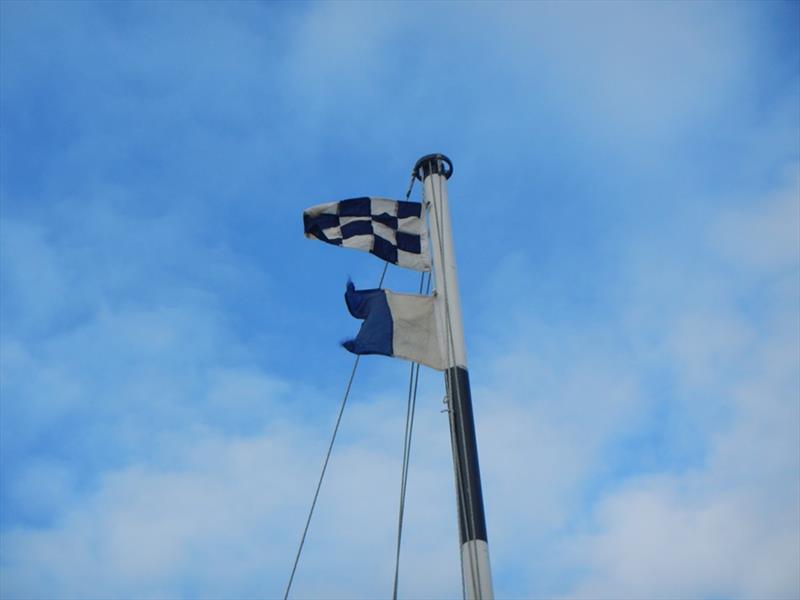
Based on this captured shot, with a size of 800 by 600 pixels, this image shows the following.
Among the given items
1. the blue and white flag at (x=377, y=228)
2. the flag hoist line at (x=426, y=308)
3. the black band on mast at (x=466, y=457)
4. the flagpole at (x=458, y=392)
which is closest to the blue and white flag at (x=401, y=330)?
the flag hoist line at (x=426, y=308)

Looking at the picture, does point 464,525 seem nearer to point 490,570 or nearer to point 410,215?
point 490,570

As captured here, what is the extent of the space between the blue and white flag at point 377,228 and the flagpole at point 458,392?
517 millimetres

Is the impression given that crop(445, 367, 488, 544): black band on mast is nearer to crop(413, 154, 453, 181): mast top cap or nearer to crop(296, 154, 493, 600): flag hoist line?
crop(296, 154, 493, 600): flag hoist line

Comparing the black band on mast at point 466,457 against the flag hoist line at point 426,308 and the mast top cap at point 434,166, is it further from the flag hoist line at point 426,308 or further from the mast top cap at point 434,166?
the mast top cap at point 434,166

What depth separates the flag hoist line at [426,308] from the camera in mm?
8930

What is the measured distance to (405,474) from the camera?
36.8 ft

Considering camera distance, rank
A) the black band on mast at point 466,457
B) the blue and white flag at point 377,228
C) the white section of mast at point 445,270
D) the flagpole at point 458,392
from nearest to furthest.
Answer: the flagpole at point 458,392 < the black band on mast at point 466,457 < the white section of mast at point 445,270 < the blue and white flag at point 377,228

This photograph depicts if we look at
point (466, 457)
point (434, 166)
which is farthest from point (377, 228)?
point (466, 457)

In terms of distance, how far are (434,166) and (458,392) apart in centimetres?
385

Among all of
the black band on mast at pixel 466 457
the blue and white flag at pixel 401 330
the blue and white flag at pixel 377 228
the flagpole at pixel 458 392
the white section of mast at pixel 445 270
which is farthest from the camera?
the blue and white flag at pixel 377 228

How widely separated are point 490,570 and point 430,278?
490 centimetres

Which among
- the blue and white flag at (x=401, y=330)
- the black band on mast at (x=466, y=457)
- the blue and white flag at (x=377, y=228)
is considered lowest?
the black band on mast at (x=466, y=457)

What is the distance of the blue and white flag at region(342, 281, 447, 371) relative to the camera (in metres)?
10.7

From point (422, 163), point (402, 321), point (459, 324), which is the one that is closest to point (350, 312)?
point (402, 321)
